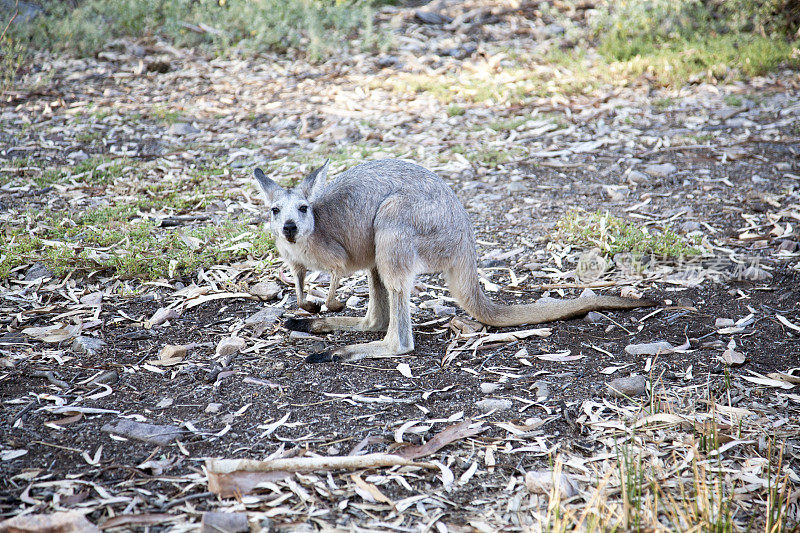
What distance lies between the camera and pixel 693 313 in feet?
12.5

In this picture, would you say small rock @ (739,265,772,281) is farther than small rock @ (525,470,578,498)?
Yes

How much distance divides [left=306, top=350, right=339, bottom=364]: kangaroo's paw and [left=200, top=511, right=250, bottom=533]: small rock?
1244 millimetres

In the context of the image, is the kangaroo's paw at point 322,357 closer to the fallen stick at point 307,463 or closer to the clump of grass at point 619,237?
the fallen stick at point 307,463

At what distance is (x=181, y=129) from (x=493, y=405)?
200 inches

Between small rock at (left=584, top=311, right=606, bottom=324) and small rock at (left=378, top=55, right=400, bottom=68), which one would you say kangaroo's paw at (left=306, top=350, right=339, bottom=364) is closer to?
small rock at (left=584, top=311, right=606, bottom=324)

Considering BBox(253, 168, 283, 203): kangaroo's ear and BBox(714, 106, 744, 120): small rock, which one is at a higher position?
BBox(253, 168, 283, 203): kangaroo's ear

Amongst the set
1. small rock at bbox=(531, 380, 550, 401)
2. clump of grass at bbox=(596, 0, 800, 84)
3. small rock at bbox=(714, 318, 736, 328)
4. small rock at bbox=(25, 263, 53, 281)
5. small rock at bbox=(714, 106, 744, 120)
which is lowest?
small rock at bbox=(714, 318, 736, 328)

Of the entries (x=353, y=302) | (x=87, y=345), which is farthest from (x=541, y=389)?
(x=87, y=345)

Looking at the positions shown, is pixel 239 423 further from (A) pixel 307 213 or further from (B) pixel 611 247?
(B) pixel 611 247

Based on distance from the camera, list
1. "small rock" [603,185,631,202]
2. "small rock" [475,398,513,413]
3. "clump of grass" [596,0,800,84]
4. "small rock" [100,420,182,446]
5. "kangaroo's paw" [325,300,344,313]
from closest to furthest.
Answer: "small rock" [100,420,182,446]
"small rock" [475,398,513,413]
"kangaroo's paw" [325,300,344,313]
"small rock" [603,185,631,202]
"clump of grass" [596,0,800,84]

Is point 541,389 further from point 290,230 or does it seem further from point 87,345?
point 87,345

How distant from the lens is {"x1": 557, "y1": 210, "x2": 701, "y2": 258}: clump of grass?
14.5 ft

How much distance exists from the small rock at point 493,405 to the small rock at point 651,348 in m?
0.83

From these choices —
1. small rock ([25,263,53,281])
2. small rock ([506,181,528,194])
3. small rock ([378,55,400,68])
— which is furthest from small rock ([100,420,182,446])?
small rock ([378,55,400,68])
